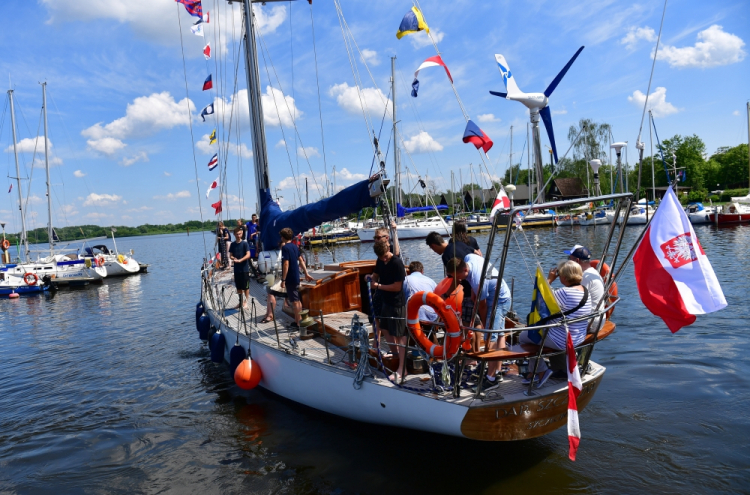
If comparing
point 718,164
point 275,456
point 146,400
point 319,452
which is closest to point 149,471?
point 275,456

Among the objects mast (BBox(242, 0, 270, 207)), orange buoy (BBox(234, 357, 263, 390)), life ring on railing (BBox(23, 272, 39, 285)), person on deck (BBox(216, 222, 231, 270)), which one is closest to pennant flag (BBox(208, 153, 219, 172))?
person on deck (BBox(216, 222, 231, 270))

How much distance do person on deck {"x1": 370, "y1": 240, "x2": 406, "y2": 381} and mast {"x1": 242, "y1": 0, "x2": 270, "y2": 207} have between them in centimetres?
570

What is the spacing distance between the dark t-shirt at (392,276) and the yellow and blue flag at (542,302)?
4.92ft

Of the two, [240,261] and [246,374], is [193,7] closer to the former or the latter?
[240,261]

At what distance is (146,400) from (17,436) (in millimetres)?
1848

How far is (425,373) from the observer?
553 cm

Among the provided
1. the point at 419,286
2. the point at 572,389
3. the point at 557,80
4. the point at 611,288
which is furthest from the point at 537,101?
the point at 572,389

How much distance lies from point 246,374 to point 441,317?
3788 mm

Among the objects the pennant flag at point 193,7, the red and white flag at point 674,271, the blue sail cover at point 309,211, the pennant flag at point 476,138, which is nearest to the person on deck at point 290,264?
the blue sail cover at point 309,211

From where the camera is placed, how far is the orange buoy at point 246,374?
711 cm

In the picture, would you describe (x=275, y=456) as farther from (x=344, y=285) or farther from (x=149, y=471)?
(x=344, y=285)

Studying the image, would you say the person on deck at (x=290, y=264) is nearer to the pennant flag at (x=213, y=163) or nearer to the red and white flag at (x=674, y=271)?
the red and white flag at (x=674, y=271)

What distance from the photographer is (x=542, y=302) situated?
4.56 m

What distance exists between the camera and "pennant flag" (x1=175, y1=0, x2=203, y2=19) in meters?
11.6
